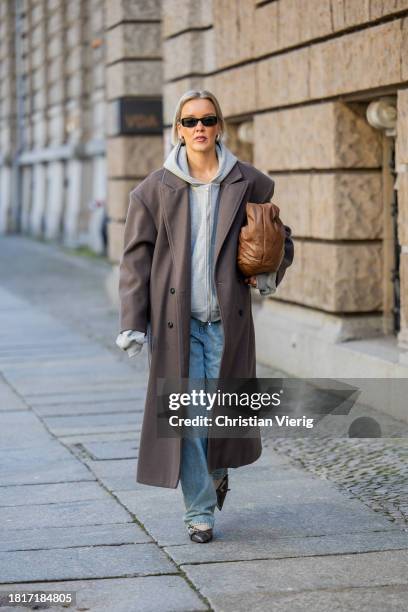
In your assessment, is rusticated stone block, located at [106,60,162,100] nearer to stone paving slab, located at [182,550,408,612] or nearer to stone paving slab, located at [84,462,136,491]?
stone paving slab, located at [84,462,136,491]

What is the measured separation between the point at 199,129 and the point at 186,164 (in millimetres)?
160

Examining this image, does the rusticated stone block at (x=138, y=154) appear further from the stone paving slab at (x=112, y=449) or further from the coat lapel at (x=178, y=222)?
the coat lapel at (x=178, y=222)

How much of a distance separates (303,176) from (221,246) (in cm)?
462

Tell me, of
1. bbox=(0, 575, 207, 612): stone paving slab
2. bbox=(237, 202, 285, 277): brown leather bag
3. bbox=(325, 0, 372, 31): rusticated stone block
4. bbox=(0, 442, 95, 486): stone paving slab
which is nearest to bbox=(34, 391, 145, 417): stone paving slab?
bbox=(0, 442, 95, 486): stone paving slab

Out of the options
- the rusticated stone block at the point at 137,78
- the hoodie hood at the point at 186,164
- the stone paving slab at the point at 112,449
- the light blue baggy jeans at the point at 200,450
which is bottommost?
the stone paving slab at the point at 112,449

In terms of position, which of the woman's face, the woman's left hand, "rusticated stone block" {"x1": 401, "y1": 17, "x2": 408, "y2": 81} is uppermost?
"rusticated stone block" {"x1": 401, "y1": 17, "x2": 408, "y2": 81}

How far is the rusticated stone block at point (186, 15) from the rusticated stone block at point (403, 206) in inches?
170

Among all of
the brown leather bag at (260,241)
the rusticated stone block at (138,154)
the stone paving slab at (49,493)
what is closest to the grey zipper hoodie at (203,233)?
Result: the brown leather bag at (260,241)

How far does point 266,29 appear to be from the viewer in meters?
10.5

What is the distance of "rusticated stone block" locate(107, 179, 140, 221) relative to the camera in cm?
1611

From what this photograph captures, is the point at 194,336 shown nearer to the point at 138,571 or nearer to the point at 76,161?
the point at 138,571

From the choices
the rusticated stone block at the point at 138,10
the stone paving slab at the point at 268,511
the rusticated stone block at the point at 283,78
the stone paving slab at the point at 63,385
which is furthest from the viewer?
the rusticated stone block at the point at 138,10

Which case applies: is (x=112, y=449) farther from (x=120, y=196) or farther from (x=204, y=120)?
(x=120, y=196)

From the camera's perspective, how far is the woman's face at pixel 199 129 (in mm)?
5445
